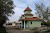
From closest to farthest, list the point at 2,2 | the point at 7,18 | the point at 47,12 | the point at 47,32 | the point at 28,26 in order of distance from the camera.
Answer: the point at 47,32 < the point at 2,2 < the point at 7,18 < the point at 28,26 < the point at 47,12

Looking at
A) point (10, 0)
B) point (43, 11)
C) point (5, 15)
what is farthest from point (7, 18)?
point (43, 11)

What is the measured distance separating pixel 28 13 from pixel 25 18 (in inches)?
108

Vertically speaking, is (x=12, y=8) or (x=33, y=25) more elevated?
(x=12, y=8)

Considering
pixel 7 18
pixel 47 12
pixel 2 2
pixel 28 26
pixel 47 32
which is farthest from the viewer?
pixel 47 12

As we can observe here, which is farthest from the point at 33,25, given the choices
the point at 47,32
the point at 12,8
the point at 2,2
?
the point at 47,32

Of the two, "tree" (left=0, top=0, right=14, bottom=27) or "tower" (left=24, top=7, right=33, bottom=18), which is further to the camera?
"tower" (left=24, top=7, right=33, bottom=18)

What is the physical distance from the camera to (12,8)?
168 ft

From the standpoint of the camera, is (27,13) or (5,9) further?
(27,13)

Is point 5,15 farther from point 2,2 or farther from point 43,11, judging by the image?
point 43,11

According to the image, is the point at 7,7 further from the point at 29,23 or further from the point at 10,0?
the point at 29,23

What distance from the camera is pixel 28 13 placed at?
62.2 m

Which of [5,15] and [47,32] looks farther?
[5,15]

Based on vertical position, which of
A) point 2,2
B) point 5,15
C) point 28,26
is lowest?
point 28,26

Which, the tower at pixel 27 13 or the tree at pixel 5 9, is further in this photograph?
the tower at pixel 27 13
